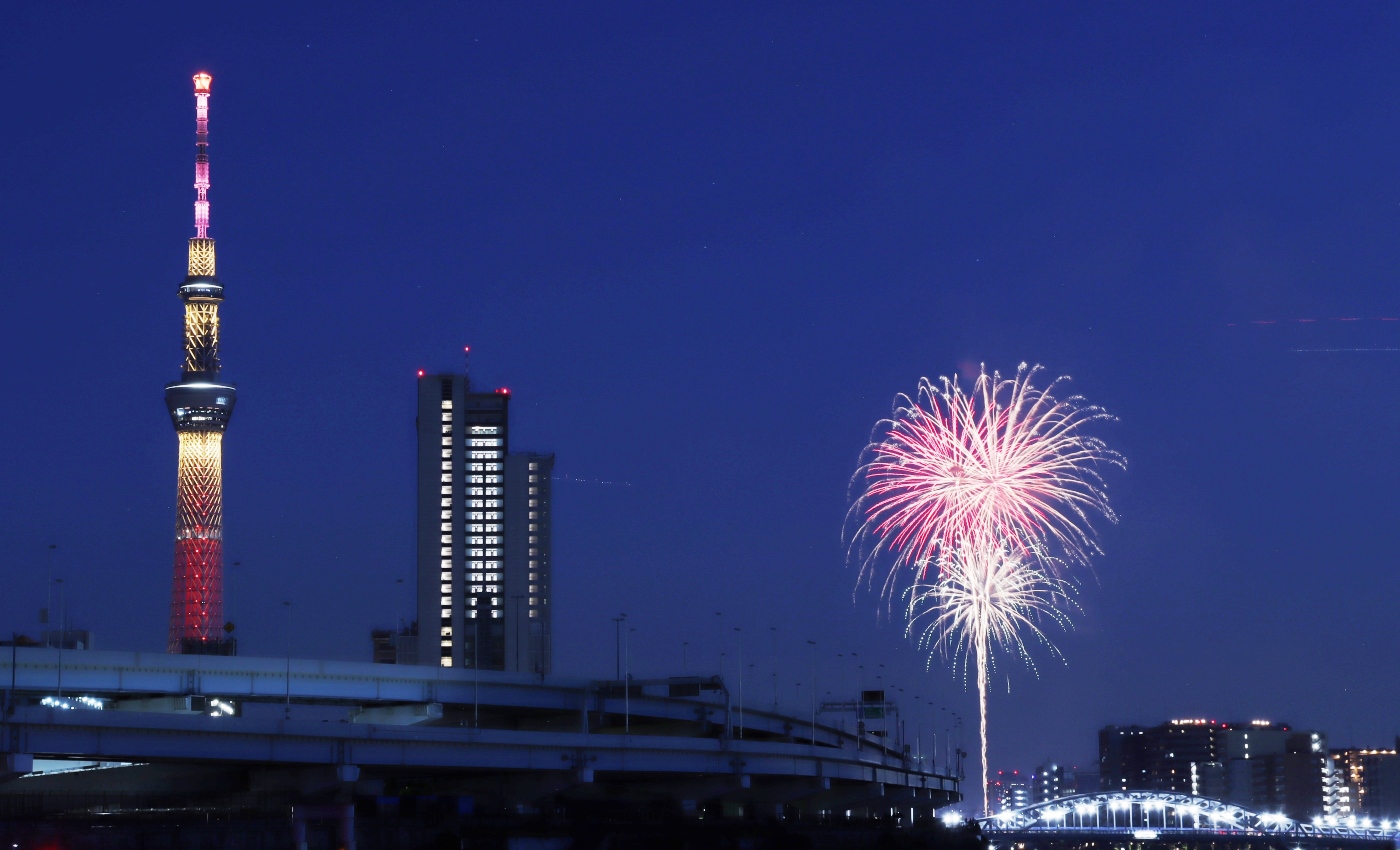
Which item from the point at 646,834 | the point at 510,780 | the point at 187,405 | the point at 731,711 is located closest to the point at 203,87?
the point at 187,405

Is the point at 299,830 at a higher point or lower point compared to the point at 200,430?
lower

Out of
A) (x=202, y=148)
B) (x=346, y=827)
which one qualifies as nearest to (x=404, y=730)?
(x=346, y=827)

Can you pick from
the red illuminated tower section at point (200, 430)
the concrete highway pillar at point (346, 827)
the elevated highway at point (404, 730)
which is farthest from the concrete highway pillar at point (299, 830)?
the red illuminated tower section at point (200, 430)

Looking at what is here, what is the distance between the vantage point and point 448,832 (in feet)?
257

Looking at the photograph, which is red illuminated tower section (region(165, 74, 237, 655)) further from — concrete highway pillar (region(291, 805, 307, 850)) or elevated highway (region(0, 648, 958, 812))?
concrete highway pillar (region(291, 805, 307, 850))

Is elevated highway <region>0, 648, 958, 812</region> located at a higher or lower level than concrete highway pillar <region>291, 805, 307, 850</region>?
higher

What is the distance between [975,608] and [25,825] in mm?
42024

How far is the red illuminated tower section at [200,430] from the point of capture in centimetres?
19112

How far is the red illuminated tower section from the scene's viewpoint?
191m

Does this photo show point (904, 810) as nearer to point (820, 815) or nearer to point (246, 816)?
point (820, 815)

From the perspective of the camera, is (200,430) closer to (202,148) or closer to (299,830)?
(202,148)

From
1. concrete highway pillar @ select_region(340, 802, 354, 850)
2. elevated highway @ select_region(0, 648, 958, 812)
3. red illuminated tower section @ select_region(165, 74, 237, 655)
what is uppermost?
red illuminated tower section @ select_region(165, 74, 237, 655)

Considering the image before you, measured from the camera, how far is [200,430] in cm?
19725

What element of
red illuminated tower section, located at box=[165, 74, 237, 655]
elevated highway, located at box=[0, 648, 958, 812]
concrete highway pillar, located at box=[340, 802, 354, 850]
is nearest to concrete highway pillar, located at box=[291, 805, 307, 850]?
concrete highway pillar, located at box=[340, 802, 354, 850]
